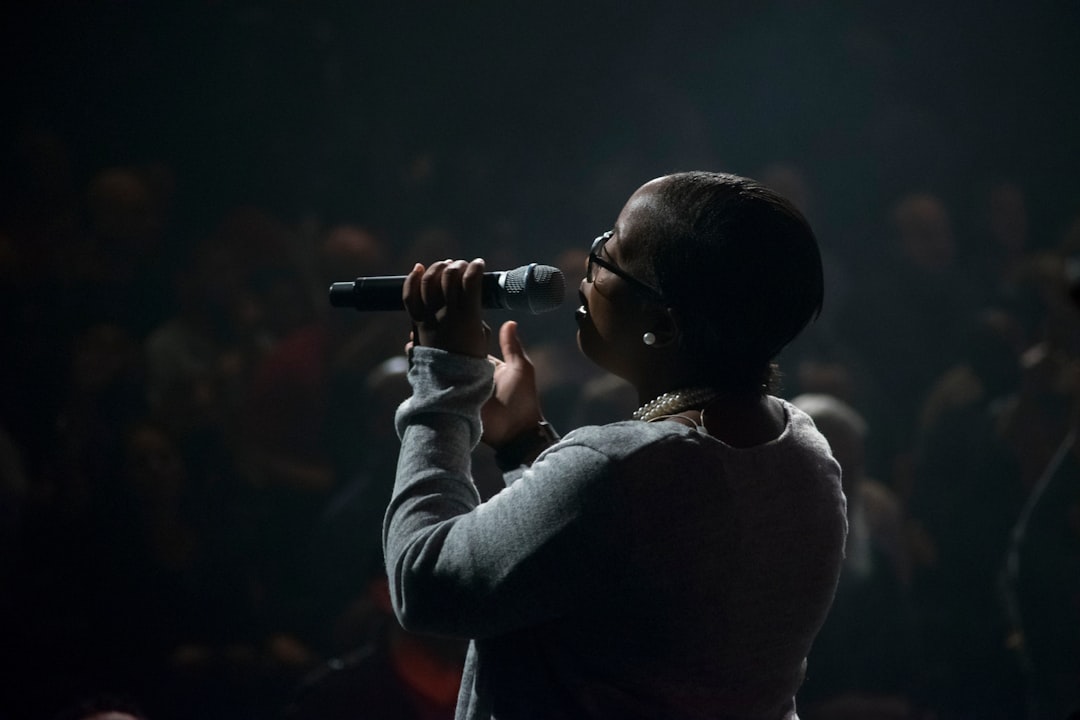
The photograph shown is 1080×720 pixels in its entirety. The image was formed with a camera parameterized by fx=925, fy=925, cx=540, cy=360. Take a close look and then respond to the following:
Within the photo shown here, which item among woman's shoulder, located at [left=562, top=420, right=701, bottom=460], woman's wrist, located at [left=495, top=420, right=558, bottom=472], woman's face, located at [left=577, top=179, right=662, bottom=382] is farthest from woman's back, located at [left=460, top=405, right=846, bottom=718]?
woman's wrist, located at [left=495, top=420, right=558, bottom=472]

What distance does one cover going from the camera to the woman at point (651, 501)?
719 millimetres

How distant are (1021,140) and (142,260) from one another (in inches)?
157

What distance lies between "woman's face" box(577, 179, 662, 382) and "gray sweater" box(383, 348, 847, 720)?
0.39ft

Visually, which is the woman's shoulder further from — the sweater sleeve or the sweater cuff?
the sweater cuff

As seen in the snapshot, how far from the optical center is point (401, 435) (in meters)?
0.87

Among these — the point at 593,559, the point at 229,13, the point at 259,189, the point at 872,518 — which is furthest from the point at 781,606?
the point at 229,13

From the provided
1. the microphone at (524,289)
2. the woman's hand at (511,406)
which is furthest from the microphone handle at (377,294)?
the woman's hand at (511,406)

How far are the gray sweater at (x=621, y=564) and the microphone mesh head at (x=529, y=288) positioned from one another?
80 millimetres

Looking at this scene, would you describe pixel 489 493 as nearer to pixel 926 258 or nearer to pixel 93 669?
pixel 93 669

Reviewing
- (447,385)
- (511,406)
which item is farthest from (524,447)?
(447,385)

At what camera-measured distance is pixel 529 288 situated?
0.88 metres

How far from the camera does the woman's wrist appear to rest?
3.25ft

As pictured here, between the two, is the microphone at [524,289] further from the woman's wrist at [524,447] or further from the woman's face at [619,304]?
the woman's wrist at [524,447]

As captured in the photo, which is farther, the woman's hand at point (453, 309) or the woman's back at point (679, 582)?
the woman's hand at point (453, 309)
